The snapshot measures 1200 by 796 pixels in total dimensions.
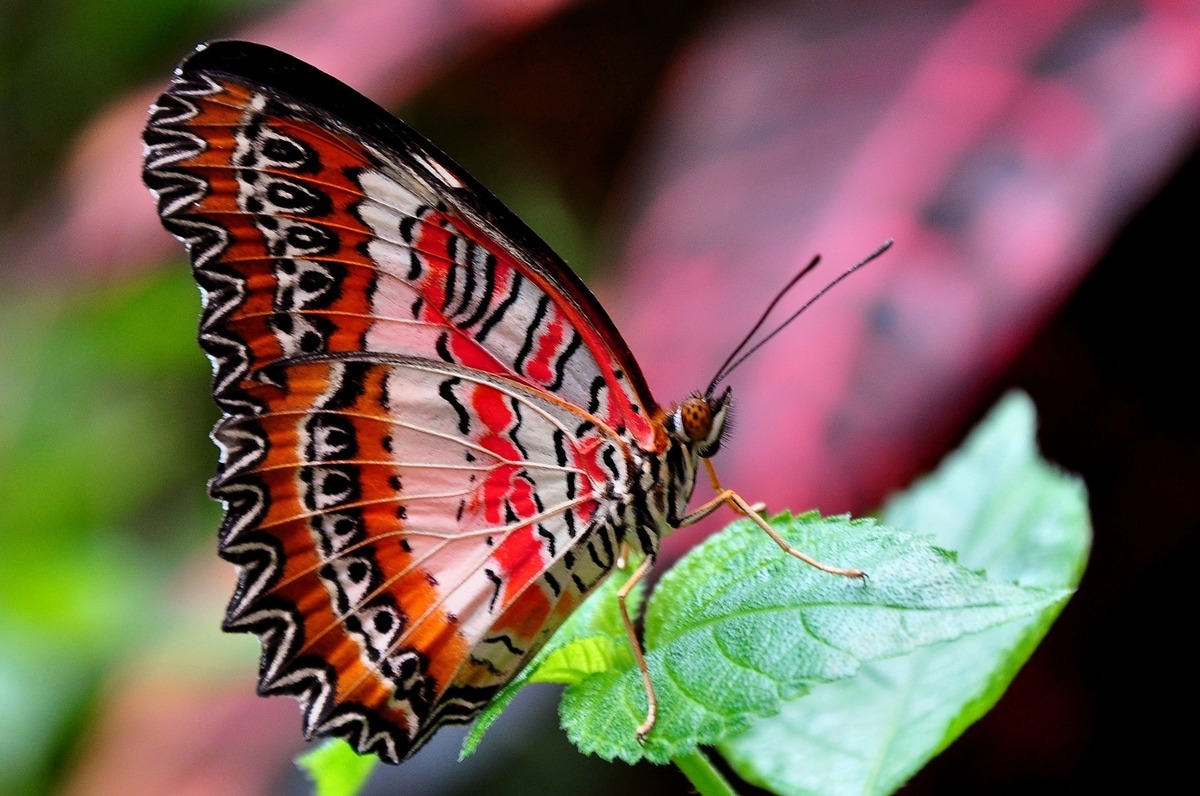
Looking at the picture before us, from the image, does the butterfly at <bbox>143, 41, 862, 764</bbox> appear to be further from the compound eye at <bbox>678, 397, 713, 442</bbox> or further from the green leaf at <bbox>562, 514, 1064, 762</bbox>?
the green leaf at <bbox>562, 514, 1064, 762</bbox>

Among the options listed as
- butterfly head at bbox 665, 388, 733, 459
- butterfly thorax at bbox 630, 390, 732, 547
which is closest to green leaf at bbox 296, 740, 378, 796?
butterfly thorax at bbox 630, 390, 732, 547

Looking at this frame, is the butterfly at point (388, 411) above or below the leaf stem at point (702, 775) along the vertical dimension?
above

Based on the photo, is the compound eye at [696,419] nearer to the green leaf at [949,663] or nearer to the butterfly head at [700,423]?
the butterfly head at [700,423]

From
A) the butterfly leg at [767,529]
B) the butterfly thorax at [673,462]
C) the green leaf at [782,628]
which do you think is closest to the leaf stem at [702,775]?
the green leaf at [782,628]

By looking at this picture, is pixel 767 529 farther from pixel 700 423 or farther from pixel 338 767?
pixel 338 767

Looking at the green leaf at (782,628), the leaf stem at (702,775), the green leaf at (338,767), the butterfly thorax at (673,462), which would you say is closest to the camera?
the green leaf at (782,628)

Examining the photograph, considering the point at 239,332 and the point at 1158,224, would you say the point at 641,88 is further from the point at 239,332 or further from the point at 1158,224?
the point at 239,332

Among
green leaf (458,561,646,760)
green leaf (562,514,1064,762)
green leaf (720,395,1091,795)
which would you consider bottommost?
green leaf (720,395,1091,795)

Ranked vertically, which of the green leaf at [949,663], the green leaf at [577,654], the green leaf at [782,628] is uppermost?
the green leaf at [577,654]
